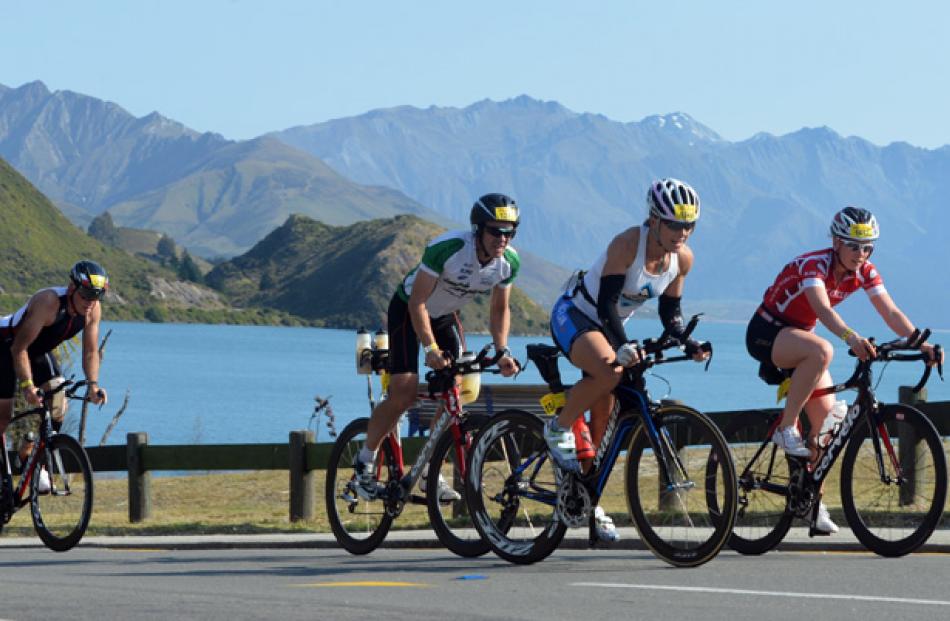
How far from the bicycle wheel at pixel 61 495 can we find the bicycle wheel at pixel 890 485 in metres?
5.83

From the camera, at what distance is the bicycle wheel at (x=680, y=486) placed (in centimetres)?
858

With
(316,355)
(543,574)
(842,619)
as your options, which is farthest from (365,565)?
(316,355)

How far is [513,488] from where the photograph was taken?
31.6 feet

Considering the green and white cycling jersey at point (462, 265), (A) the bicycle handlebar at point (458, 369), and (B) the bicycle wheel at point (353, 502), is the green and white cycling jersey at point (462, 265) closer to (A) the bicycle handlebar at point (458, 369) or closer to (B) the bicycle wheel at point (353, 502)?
(A) the bicycle handlebar at point (458, 369)

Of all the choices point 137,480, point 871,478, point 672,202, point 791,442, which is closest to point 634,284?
point 672,202

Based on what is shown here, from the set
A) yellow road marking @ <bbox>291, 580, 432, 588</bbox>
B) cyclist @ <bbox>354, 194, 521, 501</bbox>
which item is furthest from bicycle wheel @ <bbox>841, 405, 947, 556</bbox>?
yellow road marking @ <bbox>291, 580, 432, 588</bbox>

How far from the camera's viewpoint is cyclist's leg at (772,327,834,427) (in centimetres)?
957

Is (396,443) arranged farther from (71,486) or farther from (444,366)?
(71,486)

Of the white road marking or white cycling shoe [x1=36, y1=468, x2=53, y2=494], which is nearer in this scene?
the white road marking

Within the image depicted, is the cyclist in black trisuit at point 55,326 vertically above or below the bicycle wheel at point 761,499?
above

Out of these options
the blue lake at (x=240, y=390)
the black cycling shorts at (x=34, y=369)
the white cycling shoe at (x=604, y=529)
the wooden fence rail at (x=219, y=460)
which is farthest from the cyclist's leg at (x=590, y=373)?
the blue lake at (x=240, y=390)

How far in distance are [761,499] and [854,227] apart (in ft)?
5.88

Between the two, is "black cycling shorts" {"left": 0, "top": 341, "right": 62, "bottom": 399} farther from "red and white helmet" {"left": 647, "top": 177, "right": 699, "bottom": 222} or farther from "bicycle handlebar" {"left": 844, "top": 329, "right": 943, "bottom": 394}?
"bicycle handlebar" {"left": 844, "top": 329, "right": 943, "bottom": 394}

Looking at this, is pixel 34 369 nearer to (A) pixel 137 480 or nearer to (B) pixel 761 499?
(A) pixel 137 480
